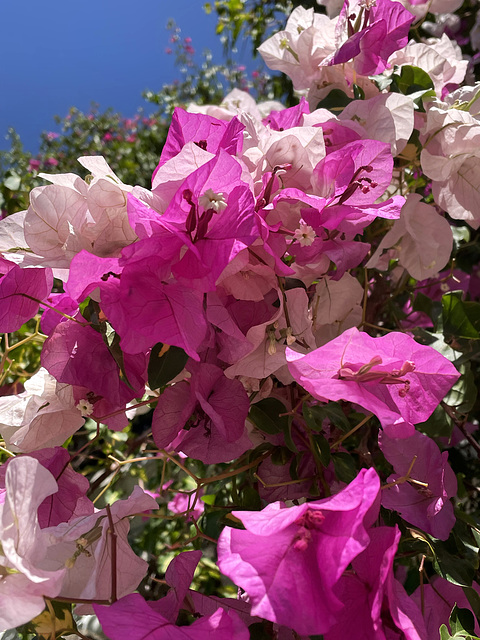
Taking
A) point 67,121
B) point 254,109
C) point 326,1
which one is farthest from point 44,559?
point 67,121

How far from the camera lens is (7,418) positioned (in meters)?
0.45

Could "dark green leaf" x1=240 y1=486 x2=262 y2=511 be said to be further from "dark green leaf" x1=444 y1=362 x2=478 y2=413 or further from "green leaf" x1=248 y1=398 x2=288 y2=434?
"dark green leaf" x1=444 y1=362 x2=478 y2=413

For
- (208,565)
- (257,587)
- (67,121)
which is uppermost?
(67,121)

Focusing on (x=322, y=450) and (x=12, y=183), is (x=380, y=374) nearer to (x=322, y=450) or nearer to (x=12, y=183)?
(x=322, y=450)

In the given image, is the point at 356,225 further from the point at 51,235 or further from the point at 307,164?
the point at 51,235

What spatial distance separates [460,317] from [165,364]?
0.35 metres

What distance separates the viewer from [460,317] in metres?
0.58

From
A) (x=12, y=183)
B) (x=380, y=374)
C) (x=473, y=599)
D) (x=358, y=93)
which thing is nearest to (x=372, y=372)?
(x=380, y=374)

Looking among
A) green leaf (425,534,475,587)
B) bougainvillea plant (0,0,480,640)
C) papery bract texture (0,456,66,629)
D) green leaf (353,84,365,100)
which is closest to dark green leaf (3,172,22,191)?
bougainvillea plant (0,0,480,640)

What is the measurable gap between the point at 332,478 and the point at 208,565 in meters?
0.77

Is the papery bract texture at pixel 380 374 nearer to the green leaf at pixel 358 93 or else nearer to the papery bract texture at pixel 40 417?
the papery bract texture at pixel 40 417

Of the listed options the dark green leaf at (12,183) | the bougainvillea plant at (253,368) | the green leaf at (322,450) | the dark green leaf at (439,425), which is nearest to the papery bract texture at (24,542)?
the bougainvillea plant at (253,368)

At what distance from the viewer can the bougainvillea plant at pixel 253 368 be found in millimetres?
314

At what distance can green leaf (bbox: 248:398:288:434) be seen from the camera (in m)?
0.43
